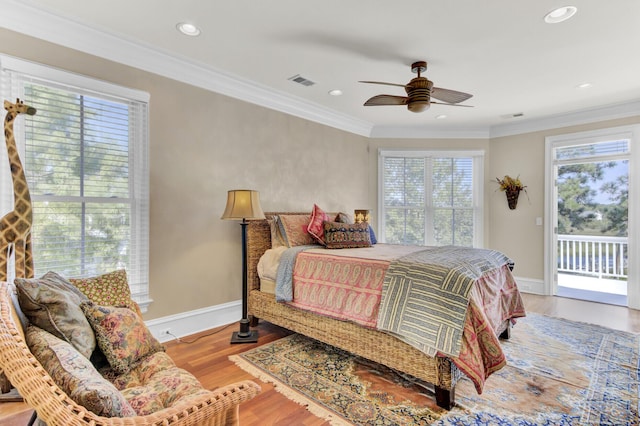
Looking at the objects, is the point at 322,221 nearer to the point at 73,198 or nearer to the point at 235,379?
the point at 235,379

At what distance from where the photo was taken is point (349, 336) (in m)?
2.47

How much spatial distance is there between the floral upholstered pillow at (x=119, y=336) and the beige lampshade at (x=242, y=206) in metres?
1.31

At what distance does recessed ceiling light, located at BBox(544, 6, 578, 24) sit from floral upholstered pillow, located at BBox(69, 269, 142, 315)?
3470 millimetres

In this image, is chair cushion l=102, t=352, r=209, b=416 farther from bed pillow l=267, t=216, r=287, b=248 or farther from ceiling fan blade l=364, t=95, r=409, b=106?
ceiling fan blade l=364, t=95, r=409, b=106

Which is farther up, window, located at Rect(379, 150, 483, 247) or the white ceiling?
the white ceiling

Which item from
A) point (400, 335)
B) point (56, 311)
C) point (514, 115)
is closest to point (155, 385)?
point (56, 311)

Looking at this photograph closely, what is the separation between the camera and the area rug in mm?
1867

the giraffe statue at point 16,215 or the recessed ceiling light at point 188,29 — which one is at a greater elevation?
the recessed ceiling light at point 188,29

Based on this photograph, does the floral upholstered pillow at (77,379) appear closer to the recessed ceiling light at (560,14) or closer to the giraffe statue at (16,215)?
the giraffe statue at (16,215)

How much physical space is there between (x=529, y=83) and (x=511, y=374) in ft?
10.0

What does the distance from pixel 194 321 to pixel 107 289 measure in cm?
143

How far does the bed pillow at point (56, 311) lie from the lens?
1.25 m

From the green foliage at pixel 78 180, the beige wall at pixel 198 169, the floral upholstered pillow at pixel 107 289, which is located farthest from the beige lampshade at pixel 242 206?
the floral upholstered pillow at pixel 107 289

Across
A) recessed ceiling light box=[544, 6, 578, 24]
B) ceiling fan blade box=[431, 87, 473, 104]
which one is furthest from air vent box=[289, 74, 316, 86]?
recessed ceiling light box=[544, 6, 578, 24]
